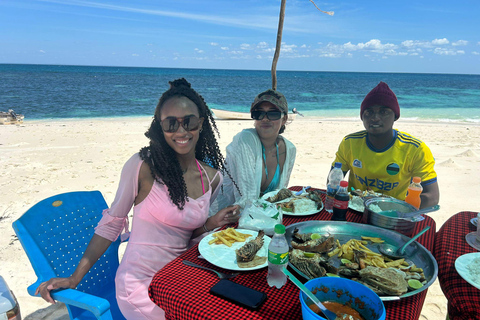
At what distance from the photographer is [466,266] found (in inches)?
63.6

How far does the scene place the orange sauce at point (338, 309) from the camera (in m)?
1.16

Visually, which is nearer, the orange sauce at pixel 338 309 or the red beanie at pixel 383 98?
the orange sauce at pixel 338 309

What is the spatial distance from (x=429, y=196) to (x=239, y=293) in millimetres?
2418

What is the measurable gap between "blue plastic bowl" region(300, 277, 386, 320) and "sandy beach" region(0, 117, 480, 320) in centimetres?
236

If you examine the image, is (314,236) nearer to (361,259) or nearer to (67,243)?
(361,259)

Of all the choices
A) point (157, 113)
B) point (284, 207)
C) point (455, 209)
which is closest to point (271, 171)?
point (284, 207)

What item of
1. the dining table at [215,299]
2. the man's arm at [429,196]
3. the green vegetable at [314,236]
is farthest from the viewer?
the man's arm at [429,196]

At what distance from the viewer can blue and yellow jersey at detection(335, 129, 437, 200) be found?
3078mm

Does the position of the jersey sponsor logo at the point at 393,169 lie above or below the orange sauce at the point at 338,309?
above

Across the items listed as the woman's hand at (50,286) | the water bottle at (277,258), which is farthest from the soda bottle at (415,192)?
the woman's hand at (50,286)

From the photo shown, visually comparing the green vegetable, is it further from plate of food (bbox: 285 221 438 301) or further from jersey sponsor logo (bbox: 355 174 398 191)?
jersey sponsor logo (bbox: 355 174 398 191)

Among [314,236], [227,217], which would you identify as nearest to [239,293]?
[314,236]

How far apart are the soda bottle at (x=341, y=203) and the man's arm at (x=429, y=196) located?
3.69 ft

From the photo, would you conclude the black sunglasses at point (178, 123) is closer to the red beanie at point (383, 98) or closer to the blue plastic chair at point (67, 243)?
the blue plastic chair at point (67, 243)
